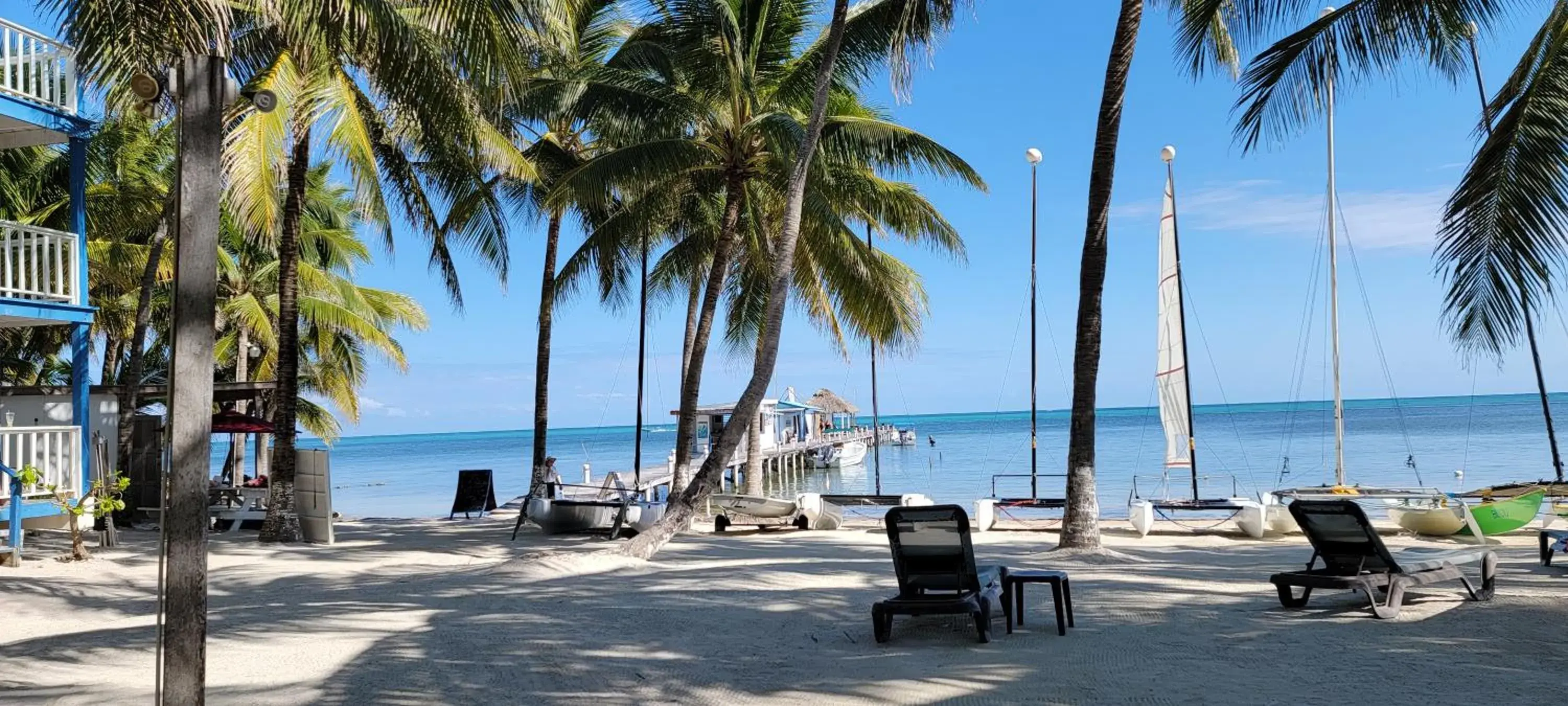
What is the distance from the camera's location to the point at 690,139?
15.8 metres

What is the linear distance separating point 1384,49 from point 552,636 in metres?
7.59

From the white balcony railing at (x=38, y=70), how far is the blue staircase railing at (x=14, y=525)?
4.30 metres

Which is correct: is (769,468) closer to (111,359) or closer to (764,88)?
(111,359)

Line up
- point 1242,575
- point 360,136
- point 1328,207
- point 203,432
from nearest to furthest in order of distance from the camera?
point 203,432
point 1242,575
point 360,136
point 1328,207

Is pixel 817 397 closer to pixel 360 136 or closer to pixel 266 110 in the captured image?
pixel 360 136

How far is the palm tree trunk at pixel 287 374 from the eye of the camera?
48.7ft

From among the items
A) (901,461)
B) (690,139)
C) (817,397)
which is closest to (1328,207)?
(690,139)

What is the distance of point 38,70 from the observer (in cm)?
1377

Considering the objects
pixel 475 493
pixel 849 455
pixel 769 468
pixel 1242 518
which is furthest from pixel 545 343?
pixel 849 455

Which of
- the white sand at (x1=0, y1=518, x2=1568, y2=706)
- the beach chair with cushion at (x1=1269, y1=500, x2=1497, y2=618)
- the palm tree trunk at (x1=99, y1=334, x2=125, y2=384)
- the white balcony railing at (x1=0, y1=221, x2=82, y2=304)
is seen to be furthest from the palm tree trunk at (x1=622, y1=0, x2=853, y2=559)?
the palm tree trunk at (x1=99, y1=334, x2=125, y2=384)

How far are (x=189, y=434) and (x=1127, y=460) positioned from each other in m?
53.9

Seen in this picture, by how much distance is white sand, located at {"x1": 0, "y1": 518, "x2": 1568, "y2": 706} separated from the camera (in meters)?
5.68

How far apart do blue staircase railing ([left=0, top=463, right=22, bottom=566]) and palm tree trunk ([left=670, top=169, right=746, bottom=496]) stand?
24.3 feet

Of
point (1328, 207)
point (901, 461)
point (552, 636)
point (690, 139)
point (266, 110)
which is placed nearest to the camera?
point (266, 110)
